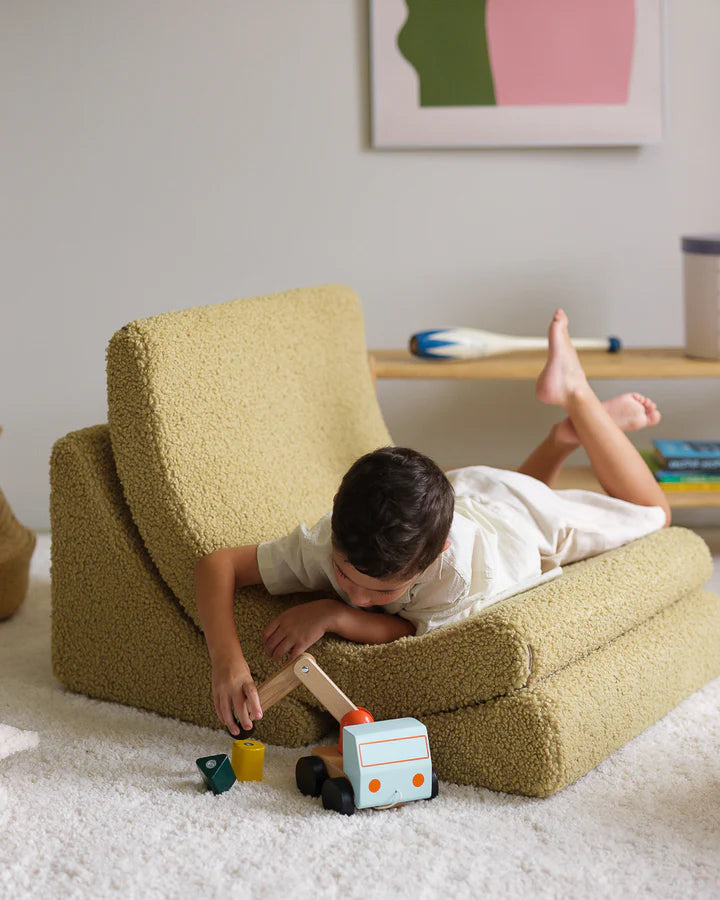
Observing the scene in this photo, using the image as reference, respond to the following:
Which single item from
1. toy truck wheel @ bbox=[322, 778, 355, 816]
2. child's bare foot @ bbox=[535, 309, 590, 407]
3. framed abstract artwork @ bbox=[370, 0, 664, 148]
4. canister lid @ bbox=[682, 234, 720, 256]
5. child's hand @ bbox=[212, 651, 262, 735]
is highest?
framed abstract artwork @ bbox=[370, 0, 664, 148]

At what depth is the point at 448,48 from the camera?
2.80 m

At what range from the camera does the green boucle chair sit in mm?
1462

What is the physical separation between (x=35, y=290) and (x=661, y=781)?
2.13 meters

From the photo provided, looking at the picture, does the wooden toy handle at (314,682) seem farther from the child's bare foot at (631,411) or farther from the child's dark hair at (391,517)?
the child's bare foot at (631,411)

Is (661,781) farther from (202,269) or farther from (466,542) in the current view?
(202,269)

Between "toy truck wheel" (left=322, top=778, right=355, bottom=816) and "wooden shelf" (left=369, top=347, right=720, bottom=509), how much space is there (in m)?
1.27

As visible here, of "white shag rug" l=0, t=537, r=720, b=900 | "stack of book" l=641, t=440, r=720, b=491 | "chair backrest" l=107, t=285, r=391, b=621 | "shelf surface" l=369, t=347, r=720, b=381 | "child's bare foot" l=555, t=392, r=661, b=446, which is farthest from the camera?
"stack of book" l=641, t=440, r=720, b=491

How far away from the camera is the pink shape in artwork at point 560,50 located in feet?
9.16

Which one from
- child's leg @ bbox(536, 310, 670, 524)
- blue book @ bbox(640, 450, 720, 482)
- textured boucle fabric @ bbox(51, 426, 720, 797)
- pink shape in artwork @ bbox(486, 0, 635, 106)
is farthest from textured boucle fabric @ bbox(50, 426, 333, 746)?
pink shape in artwork @ bbox(486, 0, 635, 106)

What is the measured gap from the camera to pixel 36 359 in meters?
3.00

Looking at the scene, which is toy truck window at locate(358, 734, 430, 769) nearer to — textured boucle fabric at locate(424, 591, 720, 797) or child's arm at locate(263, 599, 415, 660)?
textured boucle fabric at locate(424, 591, 720, 797)

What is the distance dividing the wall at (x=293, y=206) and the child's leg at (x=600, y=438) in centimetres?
93

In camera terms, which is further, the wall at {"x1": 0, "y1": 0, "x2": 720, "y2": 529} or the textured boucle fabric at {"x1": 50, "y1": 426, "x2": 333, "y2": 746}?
the wall at {"x1": 0, "y1": 0, "x2": 720, "y2": 529}

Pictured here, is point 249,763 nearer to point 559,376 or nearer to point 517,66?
point 559,376
